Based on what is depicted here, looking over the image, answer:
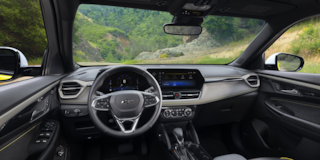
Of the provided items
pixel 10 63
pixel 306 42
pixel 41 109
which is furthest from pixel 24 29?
pixel 306 42

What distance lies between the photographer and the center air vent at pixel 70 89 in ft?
6.88

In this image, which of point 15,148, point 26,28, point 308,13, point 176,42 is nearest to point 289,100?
point 308,13

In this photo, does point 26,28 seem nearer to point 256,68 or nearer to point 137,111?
point 137,111

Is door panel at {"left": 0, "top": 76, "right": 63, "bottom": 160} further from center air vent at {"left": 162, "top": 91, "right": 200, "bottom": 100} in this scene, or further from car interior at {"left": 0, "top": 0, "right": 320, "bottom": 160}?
center air vent at {"left": 162, "top": 91, "right": 200, "bottom": 100}

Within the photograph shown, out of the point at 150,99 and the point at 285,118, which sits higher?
the point at 150,99

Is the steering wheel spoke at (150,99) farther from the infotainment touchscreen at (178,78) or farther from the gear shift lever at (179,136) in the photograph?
the gear shift lever at (179,136)

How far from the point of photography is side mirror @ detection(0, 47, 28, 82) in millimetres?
1427

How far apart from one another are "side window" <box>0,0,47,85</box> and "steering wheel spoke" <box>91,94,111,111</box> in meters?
0.73

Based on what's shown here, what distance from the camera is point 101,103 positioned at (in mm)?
1753

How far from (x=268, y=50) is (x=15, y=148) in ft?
11.8

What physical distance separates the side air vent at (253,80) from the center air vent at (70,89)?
2.58 meters

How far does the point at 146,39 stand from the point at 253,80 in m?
2.12

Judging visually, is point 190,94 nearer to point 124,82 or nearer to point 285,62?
point 124,82

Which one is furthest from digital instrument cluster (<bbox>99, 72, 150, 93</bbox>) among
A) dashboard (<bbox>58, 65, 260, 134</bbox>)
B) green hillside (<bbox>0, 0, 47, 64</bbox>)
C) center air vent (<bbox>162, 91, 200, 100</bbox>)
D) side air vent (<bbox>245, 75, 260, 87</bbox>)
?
side air vent (<bbox>245, 75, 260, 87</bbox>)
